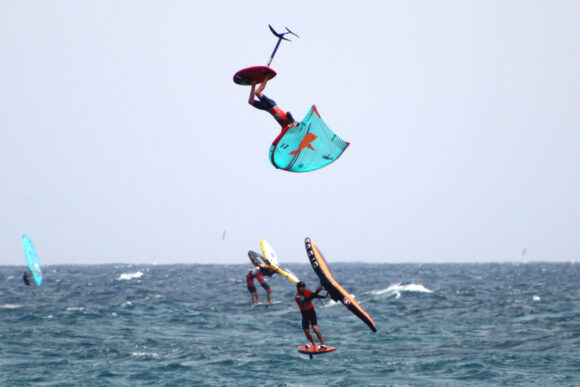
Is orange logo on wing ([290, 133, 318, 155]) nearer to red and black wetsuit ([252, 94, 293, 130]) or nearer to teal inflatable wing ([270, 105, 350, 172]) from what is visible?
teal inflatable wing ([270, 105, 350, 172])

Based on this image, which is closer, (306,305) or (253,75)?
(253,75)

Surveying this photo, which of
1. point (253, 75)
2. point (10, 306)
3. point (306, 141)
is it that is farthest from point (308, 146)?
point (10, 306)

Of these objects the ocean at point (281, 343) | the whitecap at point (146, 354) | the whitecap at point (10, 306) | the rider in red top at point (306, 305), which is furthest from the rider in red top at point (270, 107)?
the whitecap at point (10, 306)

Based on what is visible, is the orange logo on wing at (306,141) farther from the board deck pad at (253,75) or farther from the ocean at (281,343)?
the ocean at (281,343)

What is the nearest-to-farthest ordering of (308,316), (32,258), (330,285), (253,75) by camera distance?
(253,75) → (330,285) → (308,316) → (32,258)

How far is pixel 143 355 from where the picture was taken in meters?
33.0

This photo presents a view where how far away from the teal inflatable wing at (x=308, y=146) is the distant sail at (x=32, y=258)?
41484mm

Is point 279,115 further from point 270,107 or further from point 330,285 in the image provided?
point 330,285

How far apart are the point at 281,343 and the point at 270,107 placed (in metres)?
24.9

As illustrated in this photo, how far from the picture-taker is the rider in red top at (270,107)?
1365cm

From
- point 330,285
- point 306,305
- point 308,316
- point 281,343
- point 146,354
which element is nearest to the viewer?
point 330,285

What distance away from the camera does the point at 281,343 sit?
36.5 metres

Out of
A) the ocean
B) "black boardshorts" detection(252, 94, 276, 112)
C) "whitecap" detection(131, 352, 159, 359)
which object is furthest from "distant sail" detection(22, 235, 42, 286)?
"black boardshorts" detection(252, 94, 276, 112)

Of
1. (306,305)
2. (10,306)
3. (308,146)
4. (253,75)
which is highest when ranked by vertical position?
(253,75)
